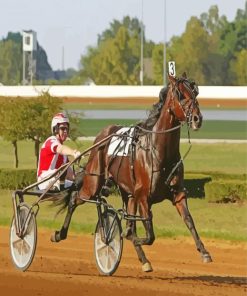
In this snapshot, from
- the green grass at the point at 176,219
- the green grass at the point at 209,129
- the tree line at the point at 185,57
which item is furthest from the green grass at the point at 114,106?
the green grass at the point at 176,219

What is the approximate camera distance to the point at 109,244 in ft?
37.9

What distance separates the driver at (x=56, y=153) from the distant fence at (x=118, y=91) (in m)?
64.0

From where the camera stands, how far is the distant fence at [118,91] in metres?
77.2

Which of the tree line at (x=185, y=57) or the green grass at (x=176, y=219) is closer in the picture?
the green grass at (x=176, y=219)

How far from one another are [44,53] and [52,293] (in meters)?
189

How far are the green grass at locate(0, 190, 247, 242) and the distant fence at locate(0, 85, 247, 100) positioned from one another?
173 ft

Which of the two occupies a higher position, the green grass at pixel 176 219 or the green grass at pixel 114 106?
the green grass at pixel 114 106

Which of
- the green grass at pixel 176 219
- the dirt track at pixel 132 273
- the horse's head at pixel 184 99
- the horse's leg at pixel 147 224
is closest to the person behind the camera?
the dirt track at pixel 132 273

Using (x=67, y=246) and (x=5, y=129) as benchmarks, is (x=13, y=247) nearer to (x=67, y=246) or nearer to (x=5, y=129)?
(x=67, y=246)

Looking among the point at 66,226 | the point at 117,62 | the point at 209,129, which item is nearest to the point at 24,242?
the point at 66,226

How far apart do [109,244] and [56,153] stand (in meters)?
1.30

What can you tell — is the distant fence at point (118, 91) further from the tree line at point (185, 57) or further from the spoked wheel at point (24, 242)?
the spoked wheel at point (24, 242)

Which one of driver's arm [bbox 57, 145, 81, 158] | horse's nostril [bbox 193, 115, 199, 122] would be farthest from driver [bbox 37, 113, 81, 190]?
horse's nostril [bbox 193, 115, 199, 122]

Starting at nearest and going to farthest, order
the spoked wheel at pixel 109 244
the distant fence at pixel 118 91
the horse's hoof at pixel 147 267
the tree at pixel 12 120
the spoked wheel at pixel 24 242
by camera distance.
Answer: the horse's hoof at pixel 147 267 → the spoked wheel at pixel 109 244 → the spoked wheel at pixel 24 242 → the tree at pixel 12 120 → the distant fence at pixel 118 91
